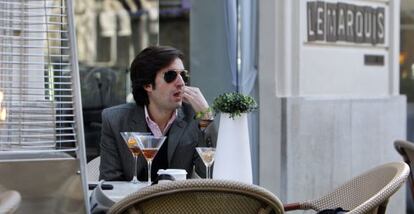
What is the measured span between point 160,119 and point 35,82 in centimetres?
180

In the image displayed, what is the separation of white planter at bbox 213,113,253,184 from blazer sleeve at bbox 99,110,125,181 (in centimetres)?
87

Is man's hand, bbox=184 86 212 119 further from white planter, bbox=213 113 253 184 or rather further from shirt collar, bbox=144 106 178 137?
white planter, bbox=213 113 253 184

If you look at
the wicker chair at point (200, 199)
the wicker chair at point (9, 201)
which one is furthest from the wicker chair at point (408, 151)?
the wicker chair at point (9, 201)

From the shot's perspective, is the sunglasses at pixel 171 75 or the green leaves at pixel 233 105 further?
the sunglasses at pixel 171 75

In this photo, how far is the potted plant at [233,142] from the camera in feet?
11.8

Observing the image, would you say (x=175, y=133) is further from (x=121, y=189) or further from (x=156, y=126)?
(x=121, y=189)

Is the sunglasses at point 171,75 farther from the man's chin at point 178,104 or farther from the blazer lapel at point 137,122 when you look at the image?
the blazer lapel at point 137,122

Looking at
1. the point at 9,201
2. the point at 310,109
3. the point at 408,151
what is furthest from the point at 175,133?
the point at 310,109

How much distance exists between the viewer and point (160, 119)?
4.42 m

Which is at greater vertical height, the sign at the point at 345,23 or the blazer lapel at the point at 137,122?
the sign at the point at 345,23

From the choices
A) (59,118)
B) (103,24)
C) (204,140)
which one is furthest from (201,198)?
(103,24)

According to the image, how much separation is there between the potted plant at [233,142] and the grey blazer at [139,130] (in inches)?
24.4

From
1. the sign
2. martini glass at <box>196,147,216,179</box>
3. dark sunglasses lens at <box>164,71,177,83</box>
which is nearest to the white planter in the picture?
martini glass at <box>196,147,216,179</box>

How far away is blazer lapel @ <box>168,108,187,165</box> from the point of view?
429cm
